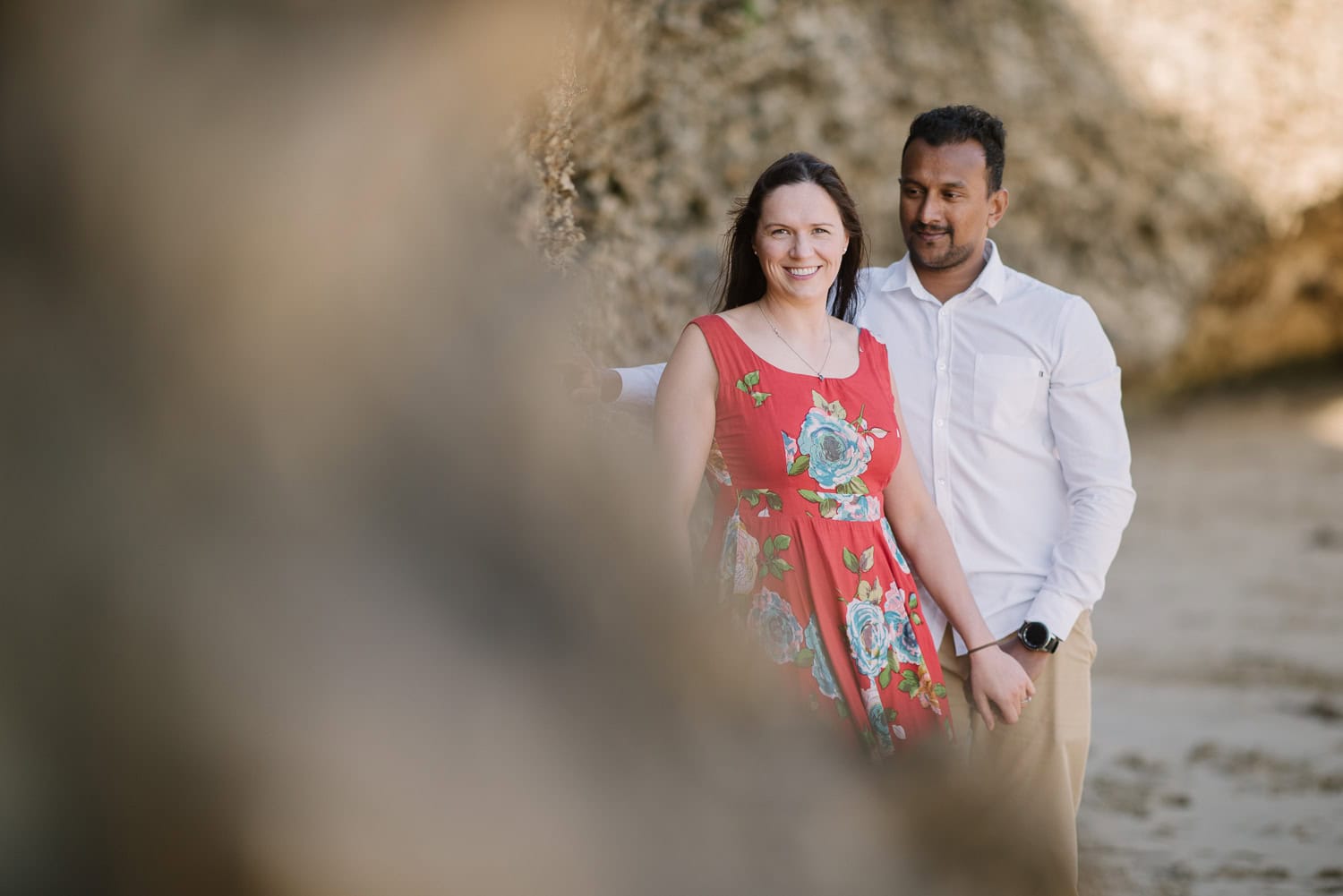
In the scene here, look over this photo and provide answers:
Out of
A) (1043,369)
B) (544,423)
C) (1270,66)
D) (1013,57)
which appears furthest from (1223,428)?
(544,423)

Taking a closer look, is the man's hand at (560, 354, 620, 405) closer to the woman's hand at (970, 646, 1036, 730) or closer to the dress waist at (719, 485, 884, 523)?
the dress waist at (719, 485, 884, 523)

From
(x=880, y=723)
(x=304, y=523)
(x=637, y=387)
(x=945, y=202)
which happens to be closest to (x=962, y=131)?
(x=945, y=202)

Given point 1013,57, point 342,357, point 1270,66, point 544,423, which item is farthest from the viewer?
point 1270,66

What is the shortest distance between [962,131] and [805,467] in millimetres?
616

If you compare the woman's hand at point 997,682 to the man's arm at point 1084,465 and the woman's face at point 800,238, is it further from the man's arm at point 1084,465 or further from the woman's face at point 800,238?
the woman's face at point 800,238

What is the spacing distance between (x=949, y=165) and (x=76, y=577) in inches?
56.7

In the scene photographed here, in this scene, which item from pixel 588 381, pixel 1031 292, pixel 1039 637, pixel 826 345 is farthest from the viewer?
pixel 1031 292

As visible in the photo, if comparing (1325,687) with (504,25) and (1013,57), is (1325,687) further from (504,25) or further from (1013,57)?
(504,25)

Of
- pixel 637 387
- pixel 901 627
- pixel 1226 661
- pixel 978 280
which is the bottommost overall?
pixel 1226 661

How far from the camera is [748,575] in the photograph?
1.65 m

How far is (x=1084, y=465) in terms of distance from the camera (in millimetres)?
1905

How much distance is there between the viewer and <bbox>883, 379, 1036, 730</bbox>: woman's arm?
1758 mm

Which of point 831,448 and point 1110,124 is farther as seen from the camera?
point 1110,124

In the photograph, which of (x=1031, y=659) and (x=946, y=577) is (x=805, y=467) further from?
(x=1031, y=659)
